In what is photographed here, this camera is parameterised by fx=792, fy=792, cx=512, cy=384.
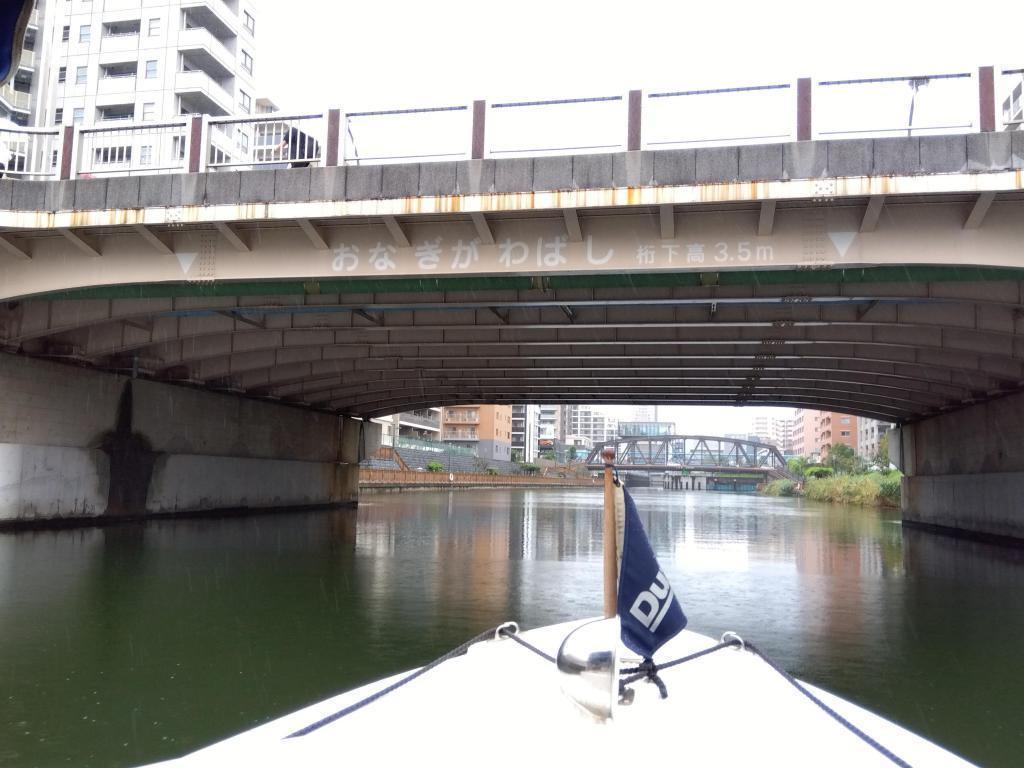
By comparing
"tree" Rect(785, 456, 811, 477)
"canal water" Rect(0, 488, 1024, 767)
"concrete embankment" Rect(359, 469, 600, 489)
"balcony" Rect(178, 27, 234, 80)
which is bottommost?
"canal water" Rect(0, 488, 1024, 767)

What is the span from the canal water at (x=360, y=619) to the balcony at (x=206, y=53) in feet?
147

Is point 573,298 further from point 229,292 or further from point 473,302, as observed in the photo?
point 229,292

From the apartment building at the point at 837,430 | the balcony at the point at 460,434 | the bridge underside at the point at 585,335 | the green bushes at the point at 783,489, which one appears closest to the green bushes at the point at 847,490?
the green bushes at the point at 783,489

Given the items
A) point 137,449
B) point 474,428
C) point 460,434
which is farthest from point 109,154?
point 460,434

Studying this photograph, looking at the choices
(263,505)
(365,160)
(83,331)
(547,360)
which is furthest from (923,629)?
(263,505)

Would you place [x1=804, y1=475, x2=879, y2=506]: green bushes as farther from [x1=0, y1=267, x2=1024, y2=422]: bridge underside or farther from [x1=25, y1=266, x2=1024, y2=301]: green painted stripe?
[x1=25, y1=266, x2=1024, y2=301]: green painted stripe

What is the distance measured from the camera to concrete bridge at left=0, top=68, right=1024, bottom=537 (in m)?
11.1

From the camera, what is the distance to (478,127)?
1248cm

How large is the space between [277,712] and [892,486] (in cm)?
5079

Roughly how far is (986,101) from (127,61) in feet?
198

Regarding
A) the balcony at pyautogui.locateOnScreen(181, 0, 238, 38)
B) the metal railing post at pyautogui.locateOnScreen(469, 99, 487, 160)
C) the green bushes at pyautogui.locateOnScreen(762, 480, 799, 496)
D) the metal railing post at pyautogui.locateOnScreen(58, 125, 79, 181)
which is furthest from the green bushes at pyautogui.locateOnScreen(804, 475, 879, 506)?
the balcony at pyautogui.locateOnScreen(181, 0, 238, 38)

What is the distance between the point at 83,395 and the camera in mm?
22156

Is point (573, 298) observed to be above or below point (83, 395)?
above

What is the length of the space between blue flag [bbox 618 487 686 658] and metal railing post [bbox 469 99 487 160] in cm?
914
